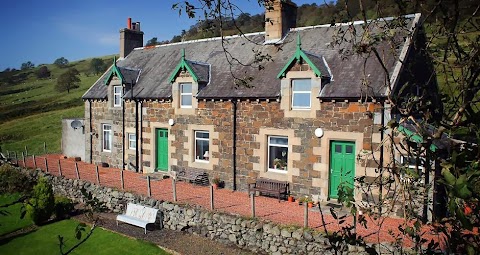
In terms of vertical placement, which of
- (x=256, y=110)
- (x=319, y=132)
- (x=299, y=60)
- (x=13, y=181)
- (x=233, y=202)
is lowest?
(x=13, y=181)


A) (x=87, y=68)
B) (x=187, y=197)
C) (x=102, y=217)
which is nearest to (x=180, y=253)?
(x=187, y=197)

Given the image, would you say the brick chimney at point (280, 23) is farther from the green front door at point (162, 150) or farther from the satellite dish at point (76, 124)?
the satellite dish at point (76, 124)

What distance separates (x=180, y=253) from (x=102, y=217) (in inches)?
226

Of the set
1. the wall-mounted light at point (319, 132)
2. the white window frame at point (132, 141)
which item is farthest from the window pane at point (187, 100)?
the wall-mounted light at point (319, 132)

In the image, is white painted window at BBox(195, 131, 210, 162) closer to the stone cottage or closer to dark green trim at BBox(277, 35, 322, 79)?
the stone cottage

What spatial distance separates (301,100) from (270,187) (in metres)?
3.83

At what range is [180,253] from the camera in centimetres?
1245

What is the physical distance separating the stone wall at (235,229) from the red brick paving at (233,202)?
1.60ft

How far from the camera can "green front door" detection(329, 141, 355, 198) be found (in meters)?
14.2

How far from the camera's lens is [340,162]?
1445cm

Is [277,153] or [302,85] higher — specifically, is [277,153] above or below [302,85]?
below

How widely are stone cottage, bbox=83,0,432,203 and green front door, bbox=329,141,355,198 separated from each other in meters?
0.04

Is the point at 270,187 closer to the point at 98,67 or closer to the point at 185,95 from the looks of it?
the point at 185,95

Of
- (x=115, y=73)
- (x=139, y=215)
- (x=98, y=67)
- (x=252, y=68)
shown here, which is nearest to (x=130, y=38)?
(x=115, y=73)
